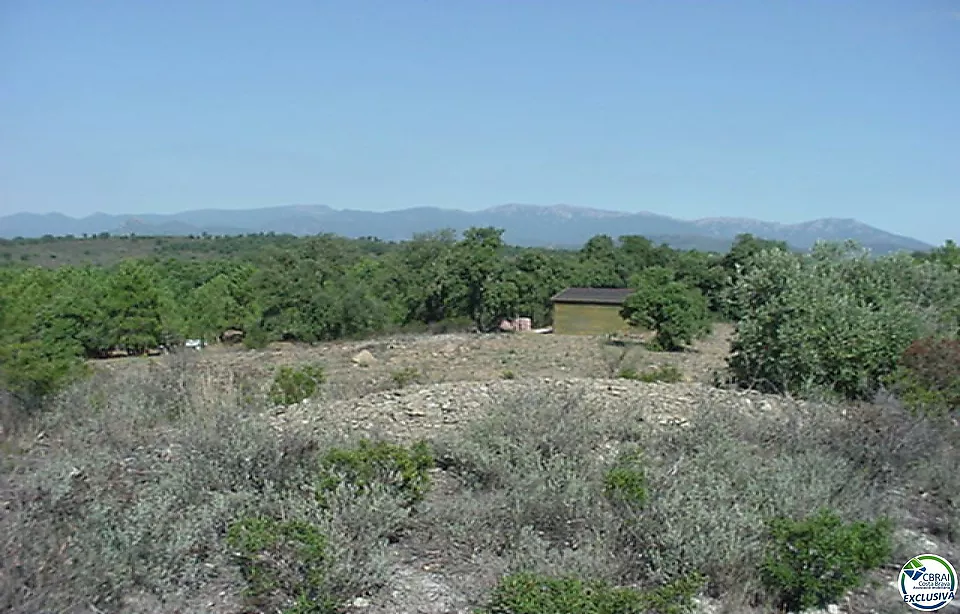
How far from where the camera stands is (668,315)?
2286 centimetres

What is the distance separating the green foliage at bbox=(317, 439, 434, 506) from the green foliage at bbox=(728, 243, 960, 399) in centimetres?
570

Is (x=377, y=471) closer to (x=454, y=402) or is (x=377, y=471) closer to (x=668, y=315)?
(x=454, y=402)

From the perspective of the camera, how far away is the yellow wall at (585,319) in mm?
32094

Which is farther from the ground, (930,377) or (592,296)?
(930,377)

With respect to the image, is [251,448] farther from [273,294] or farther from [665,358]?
[273,294]

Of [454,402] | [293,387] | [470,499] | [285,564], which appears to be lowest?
[293,387]

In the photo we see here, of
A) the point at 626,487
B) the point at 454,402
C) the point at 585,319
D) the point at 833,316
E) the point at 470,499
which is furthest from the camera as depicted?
the point at 585,319

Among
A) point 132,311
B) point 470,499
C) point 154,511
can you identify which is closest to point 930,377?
point 470,499

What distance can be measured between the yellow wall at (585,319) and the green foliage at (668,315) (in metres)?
6.77

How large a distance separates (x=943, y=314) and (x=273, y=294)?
23.4 metres

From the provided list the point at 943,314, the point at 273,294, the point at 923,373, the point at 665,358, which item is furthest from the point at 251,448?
the point at 273,294

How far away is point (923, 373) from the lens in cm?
758

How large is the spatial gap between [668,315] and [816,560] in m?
19.8

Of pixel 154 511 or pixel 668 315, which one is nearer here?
pixel 154 511
